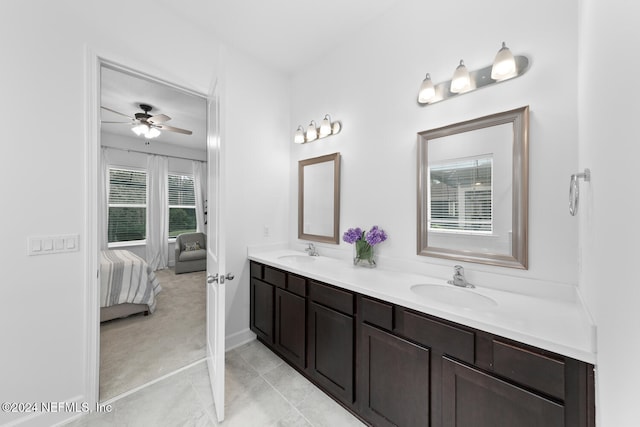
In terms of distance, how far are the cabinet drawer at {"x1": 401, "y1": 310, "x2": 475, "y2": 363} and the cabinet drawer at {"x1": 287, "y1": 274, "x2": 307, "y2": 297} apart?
79cm

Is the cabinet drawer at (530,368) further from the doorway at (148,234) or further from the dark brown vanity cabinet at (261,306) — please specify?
the doorway at (148,234)

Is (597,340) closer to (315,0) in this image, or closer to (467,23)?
(467,23)

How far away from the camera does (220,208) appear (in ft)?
5.10

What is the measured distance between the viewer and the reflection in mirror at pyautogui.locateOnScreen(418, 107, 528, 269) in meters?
→ 1.37

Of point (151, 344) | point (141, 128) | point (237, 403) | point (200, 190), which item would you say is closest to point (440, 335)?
point (237, 403)

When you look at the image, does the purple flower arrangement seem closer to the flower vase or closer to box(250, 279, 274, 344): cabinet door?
the flower vase

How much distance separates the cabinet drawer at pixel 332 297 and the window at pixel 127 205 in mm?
5055

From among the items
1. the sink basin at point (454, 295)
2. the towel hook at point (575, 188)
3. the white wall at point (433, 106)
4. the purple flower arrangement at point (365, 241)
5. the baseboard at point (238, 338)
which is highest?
the white wall at point (433, 106)

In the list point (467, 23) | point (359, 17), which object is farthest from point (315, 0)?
point (467, 23)

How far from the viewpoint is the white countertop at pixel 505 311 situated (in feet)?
2.89

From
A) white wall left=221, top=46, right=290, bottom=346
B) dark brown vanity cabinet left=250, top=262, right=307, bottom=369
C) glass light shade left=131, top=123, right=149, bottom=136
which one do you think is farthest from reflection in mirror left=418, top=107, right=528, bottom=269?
Answer: glass light shade left=131, top=123, right=149, bottom=136

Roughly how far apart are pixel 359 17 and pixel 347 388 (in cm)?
275

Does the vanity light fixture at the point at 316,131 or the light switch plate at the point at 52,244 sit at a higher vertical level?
the vanity light fixture at the point at 316,131

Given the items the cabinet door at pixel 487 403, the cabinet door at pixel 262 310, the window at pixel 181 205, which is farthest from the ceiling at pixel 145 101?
the cabinet door at pixel 487 403
